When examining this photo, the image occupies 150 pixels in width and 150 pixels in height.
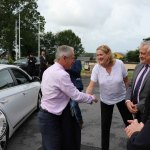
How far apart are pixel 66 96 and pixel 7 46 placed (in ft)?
181

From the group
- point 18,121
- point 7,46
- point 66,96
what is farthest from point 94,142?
point 7,46

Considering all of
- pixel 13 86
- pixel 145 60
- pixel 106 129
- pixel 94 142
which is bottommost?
pixel 94 142

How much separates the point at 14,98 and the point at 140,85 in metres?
2.64

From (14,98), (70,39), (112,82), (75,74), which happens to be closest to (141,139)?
(75,74)

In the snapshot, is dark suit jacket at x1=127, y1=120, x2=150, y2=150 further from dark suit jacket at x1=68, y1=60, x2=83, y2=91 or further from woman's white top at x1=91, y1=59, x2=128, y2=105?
woman's white top at x1=91, y1=59, x2=128, y2=105

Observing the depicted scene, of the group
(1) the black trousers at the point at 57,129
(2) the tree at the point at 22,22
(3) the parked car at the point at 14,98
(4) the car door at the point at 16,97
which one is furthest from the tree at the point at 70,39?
(1) the black trousers at the point at 57,129

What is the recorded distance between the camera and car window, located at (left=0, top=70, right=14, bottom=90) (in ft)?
21.2

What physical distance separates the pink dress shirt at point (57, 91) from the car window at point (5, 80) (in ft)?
6.68

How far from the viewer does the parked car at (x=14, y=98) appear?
5.72m

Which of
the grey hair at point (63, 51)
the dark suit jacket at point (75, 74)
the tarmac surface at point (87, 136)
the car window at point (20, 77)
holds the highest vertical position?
the grey hair at point (63, 51)

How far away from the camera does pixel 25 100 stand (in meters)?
7.25

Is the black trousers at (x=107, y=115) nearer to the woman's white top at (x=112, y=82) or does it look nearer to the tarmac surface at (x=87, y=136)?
the woman's white top at (x=112, y=82)

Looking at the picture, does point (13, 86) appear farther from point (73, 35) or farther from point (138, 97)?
point (73, 35)

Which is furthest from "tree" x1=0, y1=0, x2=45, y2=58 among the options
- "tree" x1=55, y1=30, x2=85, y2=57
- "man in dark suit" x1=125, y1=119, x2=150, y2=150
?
"man in dark suit" x1=125, y1=119, x2=150, y2=150
